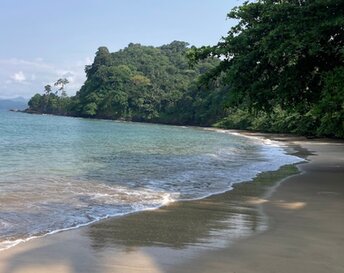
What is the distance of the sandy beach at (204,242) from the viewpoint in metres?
5.42

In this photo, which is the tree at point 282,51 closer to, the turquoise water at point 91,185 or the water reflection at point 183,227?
the turquoise water at point 91,185

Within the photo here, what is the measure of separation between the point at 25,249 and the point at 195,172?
10.6m

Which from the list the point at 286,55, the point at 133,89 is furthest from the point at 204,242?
the point at 133,89

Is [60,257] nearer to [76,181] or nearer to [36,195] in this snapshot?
[36,195]

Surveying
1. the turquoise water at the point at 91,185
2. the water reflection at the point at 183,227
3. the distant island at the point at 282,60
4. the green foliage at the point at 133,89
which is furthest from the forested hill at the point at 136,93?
the water reflection at the point at 183,227

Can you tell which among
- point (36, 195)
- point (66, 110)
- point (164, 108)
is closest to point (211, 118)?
point (164, 108)

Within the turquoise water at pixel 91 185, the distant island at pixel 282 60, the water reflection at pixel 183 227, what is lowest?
the turquoise water at pixel 91 185

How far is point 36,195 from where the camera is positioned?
1077 centimetres

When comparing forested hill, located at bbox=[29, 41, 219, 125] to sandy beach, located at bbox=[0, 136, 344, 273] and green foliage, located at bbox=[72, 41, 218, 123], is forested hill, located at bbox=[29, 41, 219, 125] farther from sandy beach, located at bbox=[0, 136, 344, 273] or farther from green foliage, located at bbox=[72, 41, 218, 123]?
sandy beach, located at bbox=[0, 136, 344, 273]

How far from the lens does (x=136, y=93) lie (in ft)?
370

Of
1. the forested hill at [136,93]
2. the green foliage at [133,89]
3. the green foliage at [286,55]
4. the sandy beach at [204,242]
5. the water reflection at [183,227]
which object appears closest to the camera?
the sandy beach at [204,242]

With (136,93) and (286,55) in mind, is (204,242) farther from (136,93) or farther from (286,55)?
(136,93)

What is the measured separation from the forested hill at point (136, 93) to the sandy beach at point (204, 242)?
2948 inches

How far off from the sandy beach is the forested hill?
246ft
